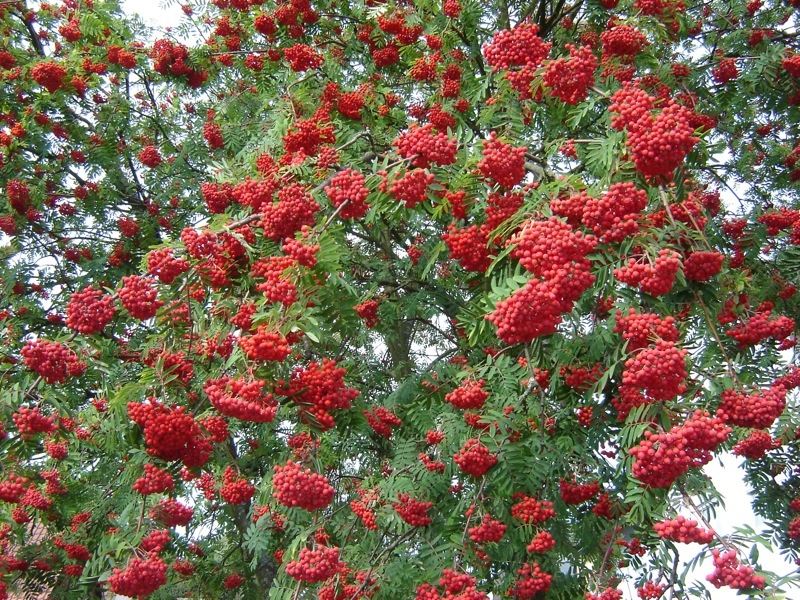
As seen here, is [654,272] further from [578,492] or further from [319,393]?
[578,492]

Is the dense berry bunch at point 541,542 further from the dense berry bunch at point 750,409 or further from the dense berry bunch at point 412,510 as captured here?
the dense berry bunch at point 750,409

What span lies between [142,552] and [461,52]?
476cm

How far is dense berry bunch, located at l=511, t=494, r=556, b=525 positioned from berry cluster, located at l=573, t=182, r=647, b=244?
4.93ft

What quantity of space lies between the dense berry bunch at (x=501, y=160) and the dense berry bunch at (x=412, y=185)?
0.25 m

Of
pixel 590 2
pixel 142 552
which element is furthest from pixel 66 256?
pixel 590 2

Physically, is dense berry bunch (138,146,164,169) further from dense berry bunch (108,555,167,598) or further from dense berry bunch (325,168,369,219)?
dense berry bunch (108,555,167,598)

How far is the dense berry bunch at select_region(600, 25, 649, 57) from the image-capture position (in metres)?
3.86

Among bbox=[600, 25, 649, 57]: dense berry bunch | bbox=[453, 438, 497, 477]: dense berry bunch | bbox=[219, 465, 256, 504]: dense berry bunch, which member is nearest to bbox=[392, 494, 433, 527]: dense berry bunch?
bbox=[453, 438, 497, 477]: dense berry bunch

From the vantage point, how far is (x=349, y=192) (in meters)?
2.74

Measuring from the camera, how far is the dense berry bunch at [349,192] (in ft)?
8.93

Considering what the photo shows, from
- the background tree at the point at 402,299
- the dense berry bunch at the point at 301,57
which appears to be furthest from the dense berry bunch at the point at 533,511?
the dense berry bunch at the point at 301,57

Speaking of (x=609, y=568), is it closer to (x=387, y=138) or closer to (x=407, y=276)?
(x=407, y=276)

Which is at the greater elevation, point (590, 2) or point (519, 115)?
point (590, 2)

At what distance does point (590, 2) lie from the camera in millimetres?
5316
